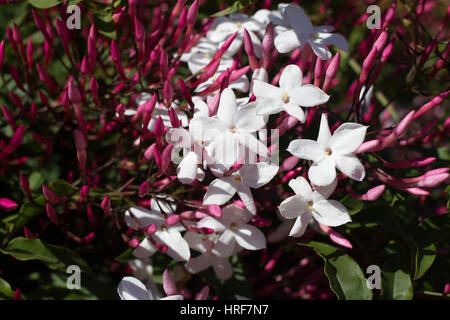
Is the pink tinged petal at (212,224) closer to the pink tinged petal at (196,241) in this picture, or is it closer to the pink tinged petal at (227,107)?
the pink tinged petal at (196,241)

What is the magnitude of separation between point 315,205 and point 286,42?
363mm

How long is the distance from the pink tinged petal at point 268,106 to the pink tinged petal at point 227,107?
0.05 m

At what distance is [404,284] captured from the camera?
97 cm

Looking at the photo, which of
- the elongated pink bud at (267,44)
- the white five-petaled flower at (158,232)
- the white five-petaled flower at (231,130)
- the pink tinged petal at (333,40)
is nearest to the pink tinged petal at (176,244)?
the white five-petaled flower at (158,232)

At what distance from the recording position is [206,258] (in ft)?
3.40

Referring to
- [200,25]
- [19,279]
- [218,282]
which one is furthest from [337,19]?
[19,279]

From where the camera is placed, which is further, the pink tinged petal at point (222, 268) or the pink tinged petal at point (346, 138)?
the pink tinged petal at point (222, 268)

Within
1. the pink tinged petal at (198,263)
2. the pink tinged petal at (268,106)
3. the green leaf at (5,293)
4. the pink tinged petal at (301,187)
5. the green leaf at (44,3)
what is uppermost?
the green leaf at (44,3)

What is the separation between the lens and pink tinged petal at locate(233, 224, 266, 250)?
3.16ft

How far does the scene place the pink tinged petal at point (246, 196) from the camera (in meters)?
0.89

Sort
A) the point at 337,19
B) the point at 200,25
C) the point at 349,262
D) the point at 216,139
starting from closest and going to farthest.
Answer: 1. the point at 216,139
2. the point at 349,262
3. the point at 200,25
4. the point at 337,19

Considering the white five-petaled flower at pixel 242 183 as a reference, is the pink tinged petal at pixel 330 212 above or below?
below

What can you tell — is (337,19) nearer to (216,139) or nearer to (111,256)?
(216,139)

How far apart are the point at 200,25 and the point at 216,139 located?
0.56 metres
